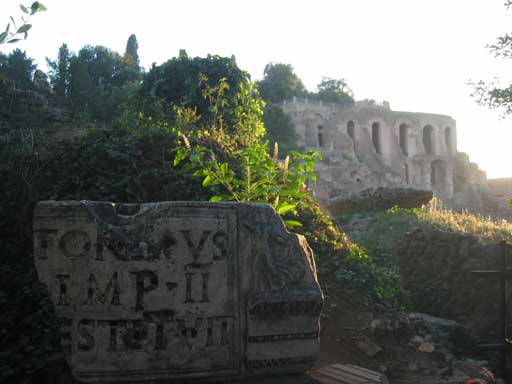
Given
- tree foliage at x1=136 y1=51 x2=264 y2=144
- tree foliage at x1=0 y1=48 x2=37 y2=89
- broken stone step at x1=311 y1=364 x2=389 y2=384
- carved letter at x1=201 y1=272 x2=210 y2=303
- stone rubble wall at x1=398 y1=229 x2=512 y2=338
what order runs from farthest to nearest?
1. tree foliage at x1=0 y1=48 x2=37 y2=89
2. tree foliage at x1=136 y1=51 x2=264 y2=144
3. stone rubble wall at x1=398 y1=229 x2=512 y2=338
4. broken stone step at x1=311 y1=364 x2=389 y2=384
5. carved letter at x1=201 y1=272 x2=210 y2=303

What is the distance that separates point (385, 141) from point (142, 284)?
47.9 metres

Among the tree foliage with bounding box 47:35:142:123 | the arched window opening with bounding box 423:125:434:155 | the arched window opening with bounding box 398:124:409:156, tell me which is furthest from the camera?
the arched window opening with bounding box 423:125:434:155

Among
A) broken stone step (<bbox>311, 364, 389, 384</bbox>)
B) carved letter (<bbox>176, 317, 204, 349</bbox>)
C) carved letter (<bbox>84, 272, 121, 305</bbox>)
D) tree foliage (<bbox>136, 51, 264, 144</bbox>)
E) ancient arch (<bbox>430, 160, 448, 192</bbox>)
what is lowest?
broken stone step (<bbox>311, 364, 389, 384</bbox>)

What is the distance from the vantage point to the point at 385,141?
48.8 metres

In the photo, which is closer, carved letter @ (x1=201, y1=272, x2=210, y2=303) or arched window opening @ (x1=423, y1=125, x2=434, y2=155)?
carved letter @ (x1=201, y1=272, x2=210, y2=303)

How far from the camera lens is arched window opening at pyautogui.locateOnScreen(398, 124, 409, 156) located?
49.6 metres

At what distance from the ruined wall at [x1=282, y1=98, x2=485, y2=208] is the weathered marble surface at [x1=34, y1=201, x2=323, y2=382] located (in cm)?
3691

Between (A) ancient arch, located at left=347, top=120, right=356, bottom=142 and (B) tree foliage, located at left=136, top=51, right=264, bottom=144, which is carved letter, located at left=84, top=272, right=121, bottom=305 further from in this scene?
(A) ancient arch, located at left=347, top=120, right=356, bottom=142

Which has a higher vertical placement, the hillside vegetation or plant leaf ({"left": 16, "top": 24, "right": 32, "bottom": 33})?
plant leaf ({"left": 16, "top": 24, "right": 32, "bottom": 33})

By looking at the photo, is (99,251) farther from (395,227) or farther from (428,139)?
(428,139)

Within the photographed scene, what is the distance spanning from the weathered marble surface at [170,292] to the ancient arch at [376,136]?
47.3m

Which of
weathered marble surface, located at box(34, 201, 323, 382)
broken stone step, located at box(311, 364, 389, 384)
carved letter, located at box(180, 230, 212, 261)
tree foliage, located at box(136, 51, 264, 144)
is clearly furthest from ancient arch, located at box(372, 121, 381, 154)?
carved letter, located at box(180, 230, 212, 261)

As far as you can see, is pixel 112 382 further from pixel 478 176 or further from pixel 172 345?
pixel 478 176

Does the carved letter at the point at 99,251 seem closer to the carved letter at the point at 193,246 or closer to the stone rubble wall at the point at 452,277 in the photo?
the carved letter at the point at 193,246
